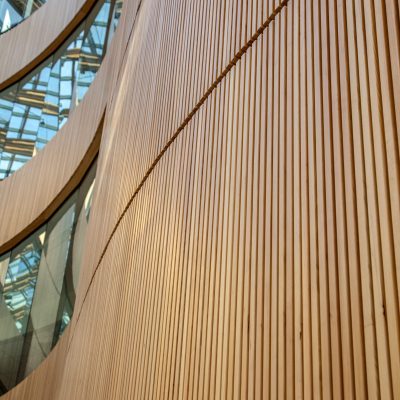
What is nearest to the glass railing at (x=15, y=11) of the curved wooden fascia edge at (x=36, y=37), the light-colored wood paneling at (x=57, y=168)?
the curved wooden fascia edge at (x=36, y=37)

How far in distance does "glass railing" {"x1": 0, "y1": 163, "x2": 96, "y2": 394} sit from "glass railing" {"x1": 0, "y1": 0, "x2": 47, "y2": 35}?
527cm

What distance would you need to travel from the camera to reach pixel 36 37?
1405 centimetres

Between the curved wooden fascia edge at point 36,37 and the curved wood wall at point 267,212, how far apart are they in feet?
28.6

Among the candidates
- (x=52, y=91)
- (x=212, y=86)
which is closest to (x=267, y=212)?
(x=212, y=86)

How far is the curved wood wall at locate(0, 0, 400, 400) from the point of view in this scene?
6.65 feet

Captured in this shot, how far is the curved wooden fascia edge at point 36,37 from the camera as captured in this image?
13062 millimetres

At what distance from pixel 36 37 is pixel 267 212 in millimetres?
12391

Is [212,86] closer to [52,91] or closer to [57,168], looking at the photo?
[57,168]

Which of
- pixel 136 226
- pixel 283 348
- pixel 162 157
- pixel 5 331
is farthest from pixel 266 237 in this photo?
pixel 5 331

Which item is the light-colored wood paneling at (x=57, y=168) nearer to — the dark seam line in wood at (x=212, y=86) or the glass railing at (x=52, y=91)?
the glass railing at (x=52, y=91)

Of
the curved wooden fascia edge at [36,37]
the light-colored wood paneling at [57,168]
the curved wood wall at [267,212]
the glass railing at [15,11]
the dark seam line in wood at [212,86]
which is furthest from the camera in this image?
the glass railing at [15,11]

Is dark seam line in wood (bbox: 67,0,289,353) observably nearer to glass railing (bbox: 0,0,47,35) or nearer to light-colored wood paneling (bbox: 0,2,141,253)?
light-colored wood paneling (bbox: 0,2,141,253)

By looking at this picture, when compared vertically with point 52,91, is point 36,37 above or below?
above

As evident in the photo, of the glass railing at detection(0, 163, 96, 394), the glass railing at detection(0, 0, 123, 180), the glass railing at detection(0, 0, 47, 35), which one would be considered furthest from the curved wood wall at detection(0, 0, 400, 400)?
the glass railing at detection(0, 0, 47, 35)
